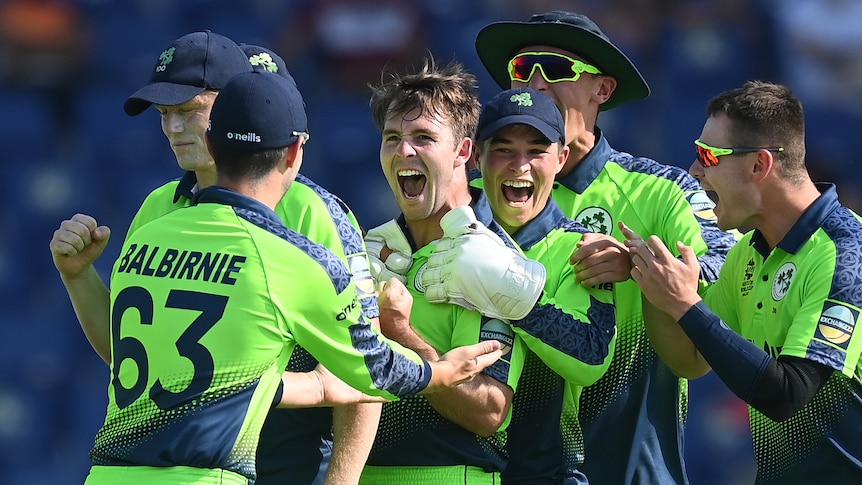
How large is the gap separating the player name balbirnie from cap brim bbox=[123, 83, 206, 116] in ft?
2.52

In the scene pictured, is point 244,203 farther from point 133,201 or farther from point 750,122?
point 133,201

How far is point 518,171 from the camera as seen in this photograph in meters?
4.58

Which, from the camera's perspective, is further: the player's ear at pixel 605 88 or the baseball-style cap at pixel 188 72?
the player's ear at pixel 605 88

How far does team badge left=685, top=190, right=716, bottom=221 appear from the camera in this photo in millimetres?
5090

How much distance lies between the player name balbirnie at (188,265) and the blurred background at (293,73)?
570cm

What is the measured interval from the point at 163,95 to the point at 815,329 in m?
2.28

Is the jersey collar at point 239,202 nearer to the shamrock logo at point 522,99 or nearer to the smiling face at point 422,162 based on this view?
the smiling face at point 422,162

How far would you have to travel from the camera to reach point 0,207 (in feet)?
32.4

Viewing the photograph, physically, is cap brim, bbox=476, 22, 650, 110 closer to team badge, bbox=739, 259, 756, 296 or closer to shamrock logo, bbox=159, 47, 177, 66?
team badge, bbox=739, 259, 756, 296

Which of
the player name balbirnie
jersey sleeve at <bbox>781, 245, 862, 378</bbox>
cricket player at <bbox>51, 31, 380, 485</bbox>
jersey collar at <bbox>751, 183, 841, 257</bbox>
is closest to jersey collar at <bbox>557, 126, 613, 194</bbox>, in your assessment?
jersey collar at <bbox>751, 183, 841, 257</bbox>

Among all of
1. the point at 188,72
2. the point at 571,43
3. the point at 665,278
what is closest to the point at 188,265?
the point at 188,72

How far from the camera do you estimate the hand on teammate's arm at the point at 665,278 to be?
431 centimetres

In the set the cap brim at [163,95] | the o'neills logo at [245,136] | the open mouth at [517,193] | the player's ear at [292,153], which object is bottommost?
the open mouth at [517,193]

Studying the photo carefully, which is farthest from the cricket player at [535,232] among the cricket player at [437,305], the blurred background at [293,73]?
the blurred background at [293,73]
